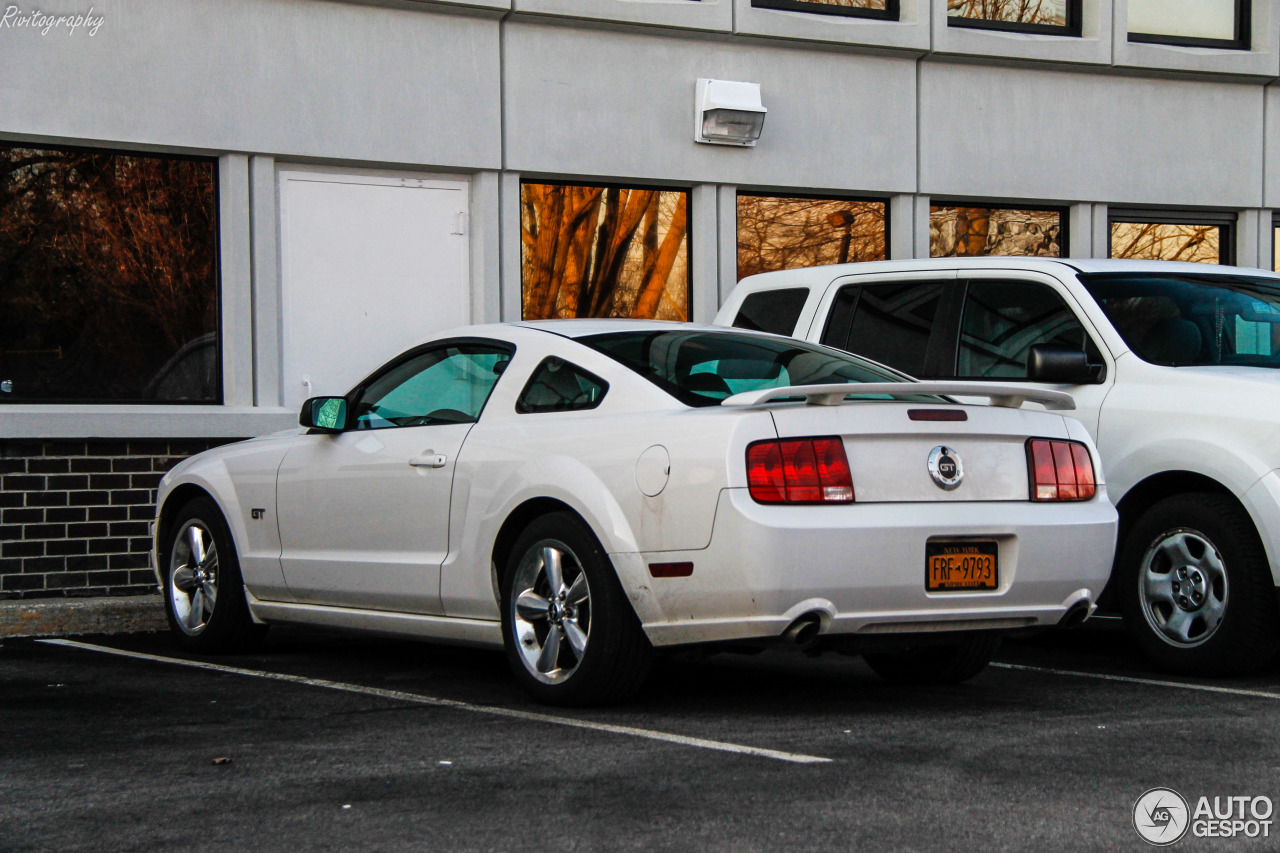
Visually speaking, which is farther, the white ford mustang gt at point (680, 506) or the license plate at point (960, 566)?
the license plate at point (960, 566)

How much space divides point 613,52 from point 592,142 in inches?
27.4

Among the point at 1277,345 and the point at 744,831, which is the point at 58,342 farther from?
the point at 744,831

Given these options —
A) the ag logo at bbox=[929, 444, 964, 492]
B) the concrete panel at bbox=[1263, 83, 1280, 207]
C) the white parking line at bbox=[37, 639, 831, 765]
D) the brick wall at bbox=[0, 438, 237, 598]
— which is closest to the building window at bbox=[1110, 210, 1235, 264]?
the concrete panel at bbox=[1263, 83, 1280, 207]

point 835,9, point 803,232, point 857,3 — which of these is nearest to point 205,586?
point 803,232

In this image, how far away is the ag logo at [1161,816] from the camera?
169 inches

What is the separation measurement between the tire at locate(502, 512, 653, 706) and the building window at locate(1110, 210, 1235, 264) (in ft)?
31.9

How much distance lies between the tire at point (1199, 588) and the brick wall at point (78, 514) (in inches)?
243

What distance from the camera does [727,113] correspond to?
13.0 m

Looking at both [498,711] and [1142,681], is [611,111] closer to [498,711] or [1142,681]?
[1142,681]

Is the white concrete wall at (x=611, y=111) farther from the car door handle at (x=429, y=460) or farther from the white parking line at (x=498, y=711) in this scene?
the car door handle at (x=429, y=460)

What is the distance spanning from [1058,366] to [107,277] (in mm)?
6264

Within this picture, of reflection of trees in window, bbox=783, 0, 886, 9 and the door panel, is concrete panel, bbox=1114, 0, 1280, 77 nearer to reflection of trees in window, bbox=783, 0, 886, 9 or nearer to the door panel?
reflection of trees in window, bbox=783, 0, 886, 9

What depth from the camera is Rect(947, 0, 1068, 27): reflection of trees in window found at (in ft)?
47.2

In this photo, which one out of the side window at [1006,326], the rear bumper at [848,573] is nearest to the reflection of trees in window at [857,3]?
the side window at [1006,326]
